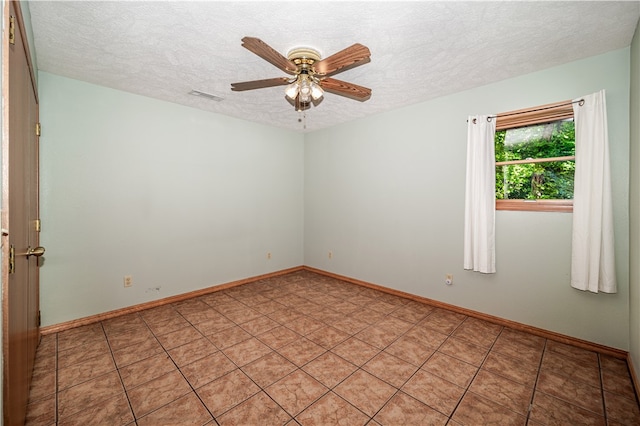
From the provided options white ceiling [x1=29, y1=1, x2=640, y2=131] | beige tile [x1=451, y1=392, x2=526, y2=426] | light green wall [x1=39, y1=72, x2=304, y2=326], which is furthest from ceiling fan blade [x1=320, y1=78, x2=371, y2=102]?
beige tile [x1=451, y1=392, x2=526, y2=426]

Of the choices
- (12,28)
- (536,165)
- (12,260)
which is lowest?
(12,260)

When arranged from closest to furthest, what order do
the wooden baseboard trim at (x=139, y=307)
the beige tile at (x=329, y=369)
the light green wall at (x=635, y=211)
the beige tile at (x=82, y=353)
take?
1. the light green wall at (x=635, y=211)
2. the beige tile at (x=329, y=369)
3. the beige tile at (x=82, y=353)
4. the wooden baseboard trim at (x=139, y=307)

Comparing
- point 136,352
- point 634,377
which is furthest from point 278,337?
point 634,377

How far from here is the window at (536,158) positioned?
8.55 feet

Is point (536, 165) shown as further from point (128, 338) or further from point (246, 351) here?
point (128, 338)

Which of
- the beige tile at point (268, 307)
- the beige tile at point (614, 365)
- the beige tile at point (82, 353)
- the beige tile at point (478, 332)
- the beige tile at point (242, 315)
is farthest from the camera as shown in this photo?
the beige tile at point (268, 307)

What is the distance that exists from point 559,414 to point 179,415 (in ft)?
7.89

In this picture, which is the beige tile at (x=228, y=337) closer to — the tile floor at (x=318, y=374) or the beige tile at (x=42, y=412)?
the tile floor at (x=318, y=374)

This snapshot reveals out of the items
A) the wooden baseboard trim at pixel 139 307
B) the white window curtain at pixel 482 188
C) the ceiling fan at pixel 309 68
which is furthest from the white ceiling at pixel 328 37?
the wooden baseboard trim at pixel 139 307

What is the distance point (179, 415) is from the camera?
1708mm

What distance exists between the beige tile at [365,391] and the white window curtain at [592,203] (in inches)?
78.6

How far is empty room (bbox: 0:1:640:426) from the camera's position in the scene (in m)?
1.80

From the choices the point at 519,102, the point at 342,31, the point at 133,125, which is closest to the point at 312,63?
the point at 342,31

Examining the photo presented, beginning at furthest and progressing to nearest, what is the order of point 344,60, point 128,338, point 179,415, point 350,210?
point 350,210 → point 128,338 → point 344,60 → point 179,415
